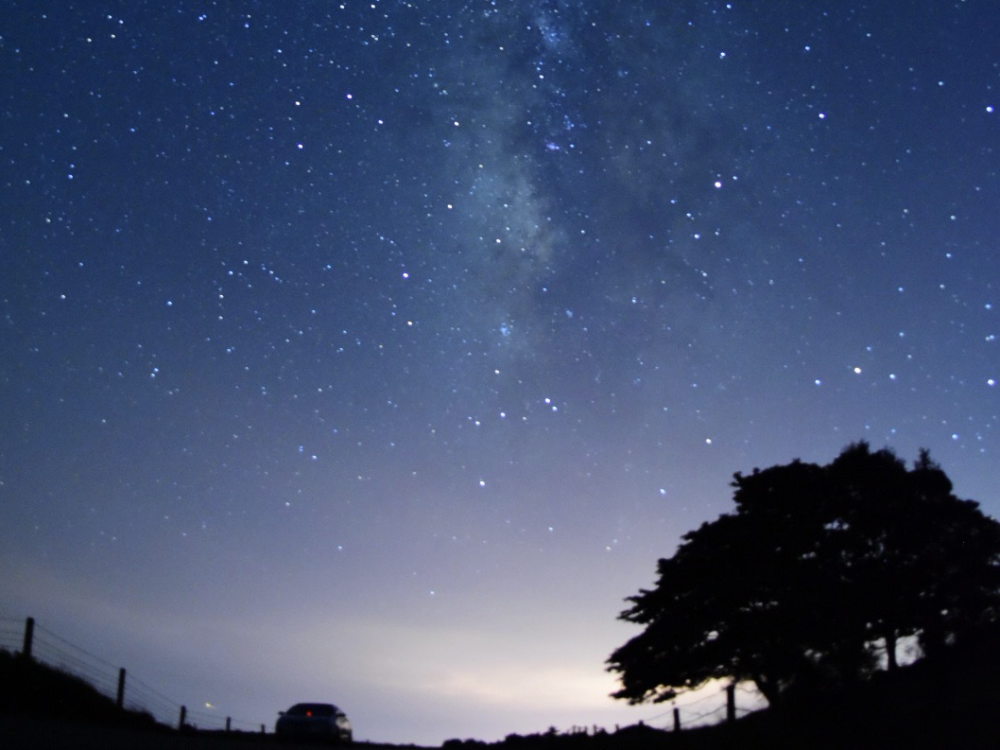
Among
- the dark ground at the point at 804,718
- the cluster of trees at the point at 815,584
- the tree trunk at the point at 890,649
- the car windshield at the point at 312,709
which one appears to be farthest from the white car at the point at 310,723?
the tree trunk at the point at 890,649

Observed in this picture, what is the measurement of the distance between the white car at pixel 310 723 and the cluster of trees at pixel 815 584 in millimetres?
9140

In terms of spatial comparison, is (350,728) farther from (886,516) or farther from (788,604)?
(886,516)

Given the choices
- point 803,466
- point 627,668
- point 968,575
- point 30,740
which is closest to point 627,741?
point 627,668

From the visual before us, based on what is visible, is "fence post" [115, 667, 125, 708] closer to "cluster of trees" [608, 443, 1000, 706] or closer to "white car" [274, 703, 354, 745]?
"white car" [274, 703, 354, 745]

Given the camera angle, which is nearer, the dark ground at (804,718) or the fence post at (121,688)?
the dark ground at (804,718)

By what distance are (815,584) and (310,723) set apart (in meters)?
15.5

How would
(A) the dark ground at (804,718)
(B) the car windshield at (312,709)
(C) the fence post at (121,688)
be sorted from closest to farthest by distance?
1. (A) the dark ground at (804,718)
2. (C) the fence post at (121,688)
3. (B) the car windshield at (312,709)

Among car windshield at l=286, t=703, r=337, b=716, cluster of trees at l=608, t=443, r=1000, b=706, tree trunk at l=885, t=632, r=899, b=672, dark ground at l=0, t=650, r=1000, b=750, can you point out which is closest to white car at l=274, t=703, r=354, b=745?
car windshield at l=286, t=703, r=337, b=716

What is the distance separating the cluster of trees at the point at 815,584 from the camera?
26562 mm

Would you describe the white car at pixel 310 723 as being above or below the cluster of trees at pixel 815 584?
below

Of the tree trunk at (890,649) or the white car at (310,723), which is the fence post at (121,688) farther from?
the tree trunk at (890,649)

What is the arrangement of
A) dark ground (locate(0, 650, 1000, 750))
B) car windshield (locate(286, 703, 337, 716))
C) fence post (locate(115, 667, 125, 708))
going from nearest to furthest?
dark ground (locate(0, 650, 1000, 750)), fence post (locate(115, 667, 125, 708)), car windshield (locate(286, 703, 337, 716))

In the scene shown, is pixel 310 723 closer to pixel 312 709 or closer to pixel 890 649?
pixel 312 709

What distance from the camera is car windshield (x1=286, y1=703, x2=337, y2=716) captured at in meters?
26.9
